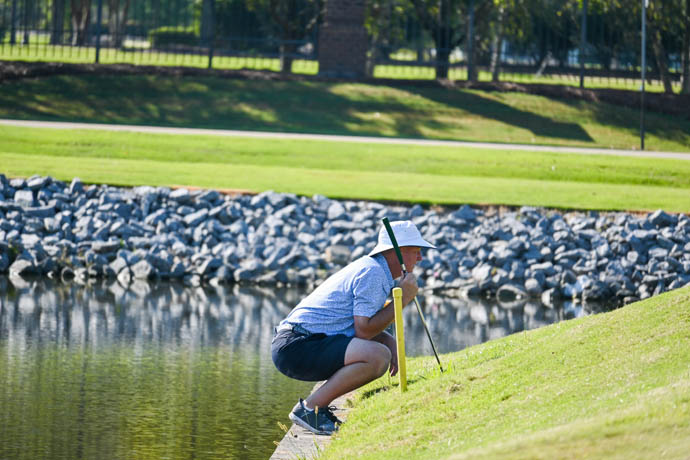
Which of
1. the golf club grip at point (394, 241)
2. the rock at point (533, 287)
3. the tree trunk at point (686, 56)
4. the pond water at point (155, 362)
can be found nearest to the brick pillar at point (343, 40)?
the tree trunk at point (686, 56)

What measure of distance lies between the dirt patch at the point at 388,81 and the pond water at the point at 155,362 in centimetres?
1368

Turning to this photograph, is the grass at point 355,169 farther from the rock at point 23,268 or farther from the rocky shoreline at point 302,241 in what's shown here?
the rock at point 23,268

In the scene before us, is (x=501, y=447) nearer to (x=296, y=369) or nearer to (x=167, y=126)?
(x=296, y=369)

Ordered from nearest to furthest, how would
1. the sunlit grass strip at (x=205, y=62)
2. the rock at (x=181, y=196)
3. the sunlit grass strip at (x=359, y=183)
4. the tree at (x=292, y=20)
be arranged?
1. the rock at (x=181, y=196)
2. the sunlit grass strip at (x=359, y=183)
3. the tree at (x=292, y=20)
4. the sunlit grass strip at (x=205, y=62)

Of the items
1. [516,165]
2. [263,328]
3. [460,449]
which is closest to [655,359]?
[460,449]

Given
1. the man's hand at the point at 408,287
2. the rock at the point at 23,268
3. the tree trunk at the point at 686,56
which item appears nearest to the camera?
the man's hand at the point at 408,287

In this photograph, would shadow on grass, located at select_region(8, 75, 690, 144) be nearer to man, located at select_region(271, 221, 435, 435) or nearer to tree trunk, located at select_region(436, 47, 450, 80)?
tree trunk, located at select_region(436, 47, 450, 80)

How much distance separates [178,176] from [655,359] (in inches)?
509

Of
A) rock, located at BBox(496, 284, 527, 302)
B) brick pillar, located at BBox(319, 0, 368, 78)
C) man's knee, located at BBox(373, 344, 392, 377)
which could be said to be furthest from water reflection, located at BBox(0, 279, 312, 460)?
brick pillar, located at BBox(319, 0, 368, 78)

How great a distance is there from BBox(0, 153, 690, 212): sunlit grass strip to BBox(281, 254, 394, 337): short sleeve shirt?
10.1 metres

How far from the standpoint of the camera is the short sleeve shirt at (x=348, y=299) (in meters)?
7.05

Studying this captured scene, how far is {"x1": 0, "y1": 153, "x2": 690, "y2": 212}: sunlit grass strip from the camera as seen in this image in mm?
17516

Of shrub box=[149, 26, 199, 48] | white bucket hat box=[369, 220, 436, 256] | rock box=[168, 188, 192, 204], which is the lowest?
rock box=[168, 188, 192, 204]

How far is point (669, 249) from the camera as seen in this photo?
15.9 metres
